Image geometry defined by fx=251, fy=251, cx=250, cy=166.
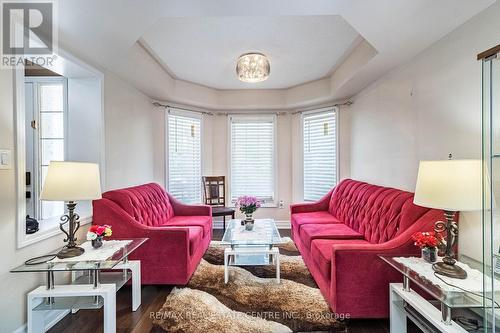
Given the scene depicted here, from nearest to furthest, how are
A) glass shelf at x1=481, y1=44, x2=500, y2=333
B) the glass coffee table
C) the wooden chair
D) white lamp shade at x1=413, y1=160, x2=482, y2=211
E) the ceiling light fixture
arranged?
1. glass shelf at x1=481, y1=44, x2=500, y2=333
2. white lamp shade at x1=413, y1=160, x2=482, y2=211
3. the glass coffee table
4. the ceiling light fixture
5. the wooden chair

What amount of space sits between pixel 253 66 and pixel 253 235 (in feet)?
7.23

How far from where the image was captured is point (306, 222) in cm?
356

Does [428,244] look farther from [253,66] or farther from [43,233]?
[43,233]

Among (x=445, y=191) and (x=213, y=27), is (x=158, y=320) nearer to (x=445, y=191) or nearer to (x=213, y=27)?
(x=445, y=191)

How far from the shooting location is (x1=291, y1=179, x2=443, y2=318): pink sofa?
2068 millimetres

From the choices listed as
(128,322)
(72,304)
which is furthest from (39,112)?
(128,322)

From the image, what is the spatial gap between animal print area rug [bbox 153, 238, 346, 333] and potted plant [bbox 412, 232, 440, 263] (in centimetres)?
89

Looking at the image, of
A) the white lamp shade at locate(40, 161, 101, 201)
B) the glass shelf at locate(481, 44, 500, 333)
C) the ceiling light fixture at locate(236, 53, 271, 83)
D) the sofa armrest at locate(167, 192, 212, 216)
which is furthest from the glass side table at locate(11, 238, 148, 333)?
the ceiling light fixture at locate(236, 53, 271, 83)

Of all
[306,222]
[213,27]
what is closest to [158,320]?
[306,222]

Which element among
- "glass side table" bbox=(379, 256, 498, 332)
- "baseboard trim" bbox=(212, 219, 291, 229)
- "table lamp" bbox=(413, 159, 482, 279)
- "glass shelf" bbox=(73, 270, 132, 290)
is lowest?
"baseboard trim" bbox=(212, 219, 291, 229)

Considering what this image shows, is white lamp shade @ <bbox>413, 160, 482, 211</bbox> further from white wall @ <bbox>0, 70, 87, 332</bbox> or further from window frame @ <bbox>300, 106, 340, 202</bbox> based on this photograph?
window frame @ <bbox>300, 106, 340, 202</bbox>

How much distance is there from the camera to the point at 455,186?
5.13 feet

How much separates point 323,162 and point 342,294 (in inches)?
124

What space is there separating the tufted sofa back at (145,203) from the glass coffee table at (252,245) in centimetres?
101
